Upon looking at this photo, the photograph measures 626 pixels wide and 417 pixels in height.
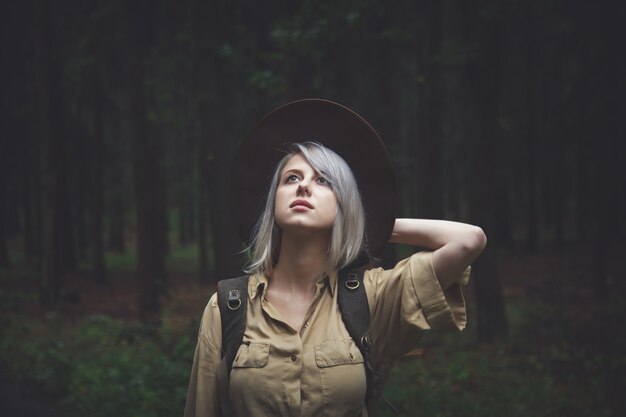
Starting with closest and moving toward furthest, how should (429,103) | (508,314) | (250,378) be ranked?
(250,378), (508,314), (429,103)

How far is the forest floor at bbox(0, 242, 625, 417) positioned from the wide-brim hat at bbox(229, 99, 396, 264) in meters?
0.81

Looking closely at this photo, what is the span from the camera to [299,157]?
2.85 meters

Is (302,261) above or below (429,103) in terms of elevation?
below

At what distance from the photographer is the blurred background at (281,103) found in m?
7.76

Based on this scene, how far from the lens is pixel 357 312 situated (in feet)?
8.77

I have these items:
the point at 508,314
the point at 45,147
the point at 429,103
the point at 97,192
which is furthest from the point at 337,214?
the point at 97,192

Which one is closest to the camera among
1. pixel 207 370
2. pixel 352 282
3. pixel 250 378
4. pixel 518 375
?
pixel 250 378

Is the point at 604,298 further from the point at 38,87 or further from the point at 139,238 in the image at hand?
the point at 38,87

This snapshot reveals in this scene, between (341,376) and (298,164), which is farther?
(298,164)

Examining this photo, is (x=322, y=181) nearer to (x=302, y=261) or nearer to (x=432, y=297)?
(x=302, y=261)

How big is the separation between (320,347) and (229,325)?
42 cm

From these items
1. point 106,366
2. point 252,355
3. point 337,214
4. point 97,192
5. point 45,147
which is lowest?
point 106,366

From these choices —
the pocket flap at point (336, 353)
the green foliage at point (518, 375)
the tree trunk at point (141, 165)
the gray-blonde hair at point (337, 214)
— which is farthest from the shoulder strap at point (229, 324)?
the tree trunk at point (141, 165)

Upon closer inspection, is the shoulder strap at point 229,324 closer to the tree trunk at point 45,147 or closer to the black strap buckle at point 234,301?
the black strap buckle at point 234,301
